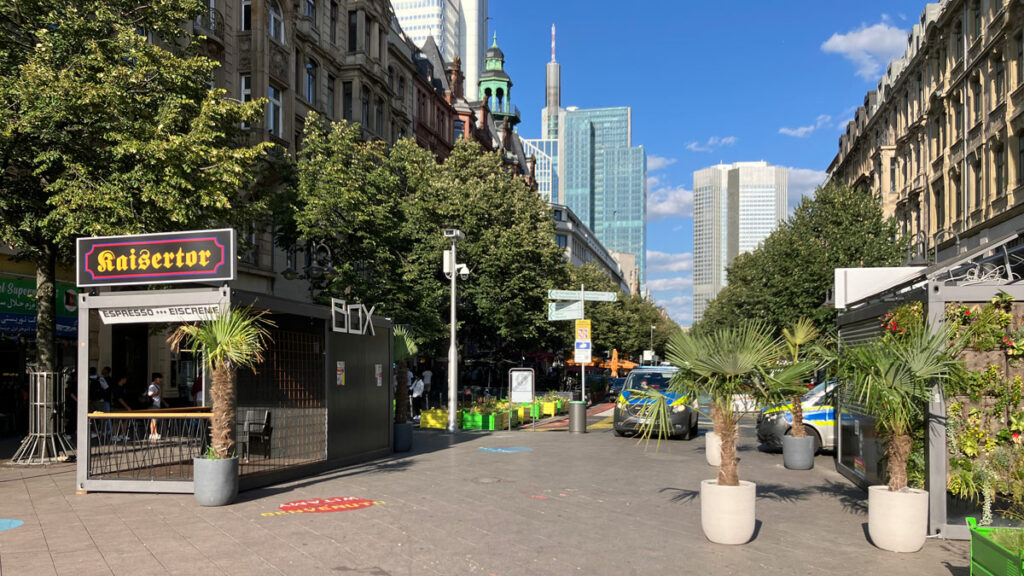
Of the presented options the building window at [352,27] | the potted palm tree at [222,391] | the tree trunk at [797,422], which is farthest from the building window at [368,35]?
the potted palm tree at [222,391]

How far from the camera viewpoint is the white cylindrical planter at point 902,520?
8367 mm

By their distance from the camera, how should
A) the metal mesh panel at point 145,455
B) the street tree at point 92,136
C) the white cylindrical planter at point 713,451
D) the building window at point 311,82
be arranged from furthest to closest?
1. the building window at point 311,82
2. the white cylindrical planter at point 713,451
3. the street tree at point 92,136
4. the metal mesh panel at point 145,455

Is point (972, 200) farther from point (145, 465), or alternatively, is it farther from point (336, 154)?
point (145, 465)

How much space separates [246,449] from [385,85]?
3186cm

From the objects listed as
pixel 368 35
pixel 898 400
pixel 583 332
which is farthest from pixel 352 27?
pixel 898 400

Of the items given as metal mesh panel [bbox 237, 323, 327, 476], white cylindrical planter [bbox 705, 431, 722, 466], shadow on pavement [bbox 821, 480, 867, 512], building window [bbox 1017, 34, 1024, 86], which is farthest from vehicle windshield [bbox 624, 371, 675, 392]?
building window [bbox 1017, 34, 1024, 86]

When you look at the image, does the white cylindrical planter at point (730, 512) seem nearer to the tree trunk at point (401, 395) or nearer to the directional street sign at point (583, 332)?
the tree trunk at point (401, 395)

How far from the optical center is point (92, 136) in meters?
14.8

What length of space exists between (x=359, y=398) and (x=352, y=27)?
29545 mm

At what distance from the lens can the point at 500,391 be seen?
38281 millimetres

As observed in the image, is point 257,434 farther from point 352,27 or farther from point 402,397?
point 352,27

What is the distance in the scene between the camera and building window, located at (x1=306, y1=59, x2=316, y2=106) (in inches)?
1420

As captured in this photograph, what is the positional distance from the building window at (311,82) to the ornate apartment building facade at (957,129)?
983 inches

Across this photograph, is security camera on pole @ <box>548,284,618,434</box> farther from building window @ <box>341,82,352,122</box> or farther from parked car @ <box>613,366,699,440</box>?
building window @ <box>341,82,352,122</box>
